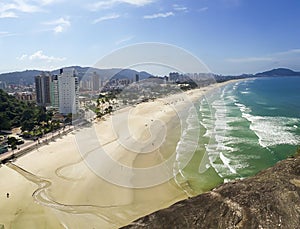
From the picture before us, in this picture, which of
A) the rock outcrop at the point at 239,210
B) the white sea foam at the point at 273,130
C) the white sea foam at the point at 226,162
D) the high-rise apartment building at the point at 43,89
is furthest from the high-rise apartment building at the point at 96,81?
the rock outcrop at the point at 239,210

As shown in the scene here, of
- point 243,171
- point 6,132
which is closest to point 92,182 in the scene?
point 243,171

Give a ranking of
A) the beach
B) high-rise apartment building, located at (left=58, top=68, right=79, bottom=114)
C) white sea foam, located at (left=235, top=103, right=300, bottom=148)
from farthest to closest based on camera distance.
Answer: high-rise apartment building, located at (left=58, top=68, right=79, bottom=114) → white sea foam, located at (left=235, top=103, right=300, bottom=148) → the beach

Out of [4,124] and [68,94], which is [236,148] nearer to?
[4,124]

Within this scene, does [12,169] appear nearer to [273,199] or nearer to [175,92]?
[273,199]

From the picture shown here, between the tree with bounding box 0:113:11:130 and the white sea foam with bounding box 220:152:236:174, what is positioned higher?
the tree with bounding box 0:113:11:130

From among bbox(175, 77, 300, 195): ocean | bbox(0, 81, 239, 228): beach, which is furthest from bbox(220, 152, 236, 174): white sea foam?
bbox(0, 81, 239, 228): beach

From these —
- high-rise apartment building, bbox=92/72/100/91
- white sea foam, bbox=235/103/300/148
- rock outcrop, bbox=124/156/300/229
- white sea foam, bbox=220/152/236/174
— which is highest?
high-rise apartment building, bbox=92/72/100/91

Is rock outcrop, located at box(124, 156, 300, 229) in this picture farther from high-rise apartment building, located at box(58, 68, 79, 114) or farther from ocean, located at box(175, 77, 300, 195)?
high-rise apartment building, located at box(58, 68, 79, 114)
